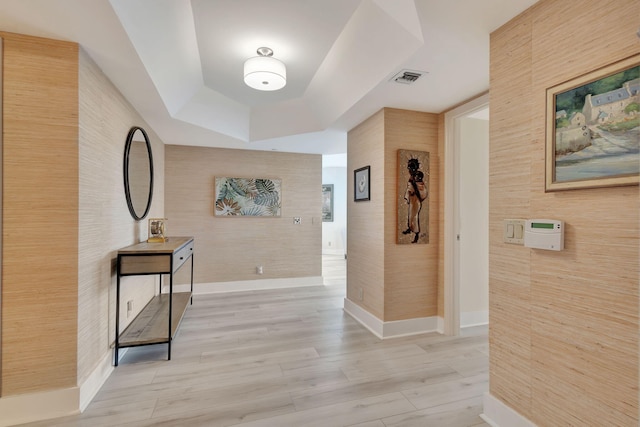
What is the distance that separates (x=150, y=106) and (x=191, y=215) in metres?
1.94

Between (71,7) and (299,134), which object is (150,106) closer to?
(71,7)

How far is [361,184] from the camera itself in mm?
3299

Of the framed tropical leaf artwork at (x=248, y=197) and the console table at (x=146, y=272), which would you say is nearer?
the console table at (x=146, y=272)

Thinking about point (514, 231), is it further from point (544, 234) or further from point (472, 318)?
point (472, 318)

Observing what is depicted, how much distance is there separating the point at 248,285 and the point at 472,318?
3129 millimetres

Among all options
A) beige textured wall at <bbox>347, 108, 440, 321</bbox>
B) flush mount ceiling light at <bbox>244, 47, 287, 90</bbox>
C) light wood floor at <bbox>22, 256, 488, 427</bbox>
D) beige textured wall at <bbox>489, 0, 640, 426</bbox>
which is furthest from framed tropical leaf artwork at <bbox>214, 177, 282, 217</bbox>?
beige textured wall at <bbox>489, 0, 640, 426</bbox>

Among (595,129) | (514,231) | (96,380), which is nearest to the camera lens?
(595,129)

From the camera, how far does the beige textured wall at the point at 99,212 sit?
6.03 ft

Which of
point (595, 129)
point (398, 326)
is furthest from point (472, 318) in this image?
point (595, 129)

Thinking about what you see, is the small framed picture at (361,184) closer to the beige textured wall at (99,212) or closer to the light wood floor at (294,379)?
the light wood floor at (294,379)

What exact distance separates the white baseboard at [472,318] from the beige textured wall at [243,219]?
2.39m

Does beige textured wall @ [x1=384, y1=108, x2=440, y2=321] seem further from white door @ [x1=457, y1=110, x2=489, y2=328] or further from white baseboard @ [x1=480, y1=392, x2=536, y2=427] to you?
white baseboard @ [x1=480, y1=392, x2=536, y2=427]

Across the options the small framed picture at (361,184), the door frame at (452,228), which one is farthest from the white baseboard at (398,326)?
the small framed picture at (361,184)

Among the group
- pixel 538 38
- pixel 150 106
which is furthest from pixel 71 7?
pixel 538 38
